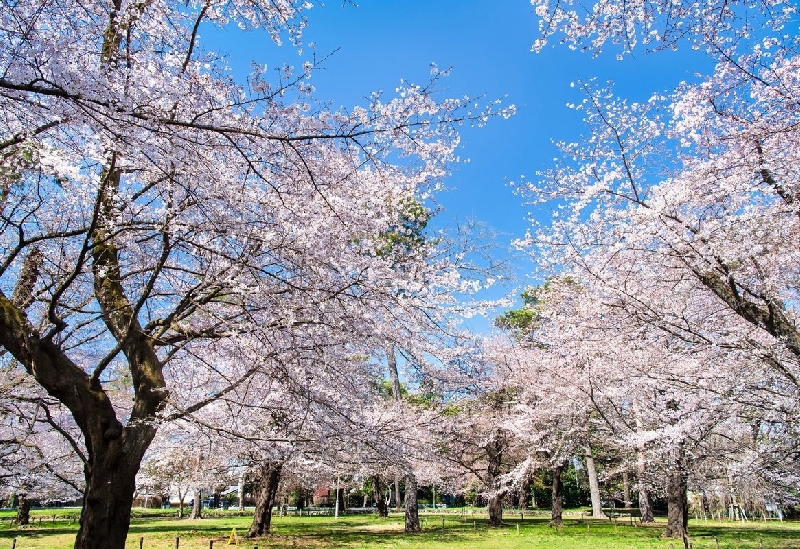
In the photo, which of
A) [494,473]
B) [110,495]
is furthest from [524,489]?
[110,495]

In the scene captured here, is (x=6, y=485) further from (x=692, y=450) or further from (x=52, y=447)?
(x=692, y=450)

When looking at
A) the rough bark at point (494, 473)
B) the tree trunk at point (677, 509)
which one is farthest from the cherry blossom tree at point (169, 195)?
the rough bark at point (494, 473)

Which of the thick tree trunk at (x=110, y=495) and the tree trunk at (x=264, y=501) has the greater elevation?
the thick tree trunk at (x=110, y=495)

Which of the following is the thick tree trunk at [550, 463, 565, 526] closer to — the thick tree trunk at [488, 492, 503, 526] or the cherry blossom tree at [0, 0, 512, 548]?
the thick tree trunk at [488, 492, 503, 526]

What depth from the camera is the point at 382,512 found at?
37.0 meters

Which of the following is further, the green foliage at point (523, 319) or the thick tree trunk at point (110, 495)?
the green foliage at point (523, 319)

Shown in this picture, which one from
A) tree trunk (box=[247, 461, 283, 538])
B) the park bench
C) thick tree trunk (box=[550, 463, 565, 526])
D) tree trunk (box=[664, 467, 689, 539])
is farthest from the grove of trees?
the park bench

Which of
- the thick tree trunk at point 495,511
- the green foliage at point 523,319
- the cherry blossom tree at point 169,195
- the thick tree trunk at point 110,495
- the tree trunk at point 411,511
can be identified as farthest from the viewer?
the green foliage at point 523,319

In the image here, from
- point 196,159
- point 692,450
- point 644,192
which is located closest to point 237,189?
point 196,159

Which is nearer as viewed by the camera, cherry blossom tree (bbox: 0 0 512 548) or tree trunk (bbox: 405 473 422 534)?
cherry blossom tree (bbox: 0 0 512 548)

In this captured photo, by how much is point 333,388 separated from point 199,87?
420cm

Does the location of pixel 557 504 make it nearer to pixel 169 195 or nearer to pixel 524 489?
pixel 524 489

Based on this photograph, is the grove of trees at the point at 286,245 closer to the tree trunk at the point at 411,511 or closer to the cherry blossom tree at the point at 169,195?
the cherry blossom tree at the point at 169,195

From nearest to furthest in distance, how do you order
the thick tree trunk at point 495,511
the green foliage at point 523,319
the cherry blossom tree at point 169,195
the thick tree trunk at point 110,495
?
the cherry blossom tree at point 169,195
the thick tree trunk at point 110,495
the thick tree trunk at point 495,511
the green foliage at point 523,319
